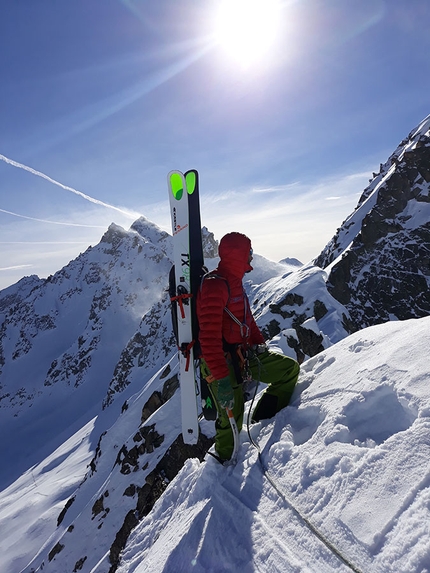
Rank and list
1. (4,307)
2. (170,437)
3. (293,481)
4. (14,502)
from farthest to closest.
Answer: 1. (4,307)
2. (14,502)
3. (170,437)
4. (293,481)

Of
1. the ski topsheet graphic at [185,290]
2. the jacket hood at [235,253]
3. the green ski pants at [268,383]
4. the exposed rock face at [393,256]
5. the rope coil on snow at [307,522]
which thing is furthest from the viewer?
the exposed rock face at [393,256]

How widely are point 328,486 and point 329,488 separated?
1.0 inches

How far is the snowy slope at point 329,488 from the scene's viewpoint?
223 centimetres

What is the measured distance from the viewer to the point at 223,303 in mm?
3943

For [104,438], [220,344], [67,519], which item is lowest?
[67,519]

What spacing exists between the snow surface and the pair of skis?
94 cm

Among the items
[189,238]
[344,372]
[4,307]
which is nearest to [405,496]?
[344,372]

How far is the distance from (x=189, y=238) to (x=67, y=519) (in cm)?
2937

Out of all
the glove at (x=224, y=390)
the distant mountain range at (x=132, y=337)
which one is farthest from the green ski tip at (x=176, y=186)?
the distant mountain range at (x=132, y=337)

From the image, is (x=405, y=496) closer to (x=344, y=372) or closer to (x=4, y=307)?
(x=344, y=372)

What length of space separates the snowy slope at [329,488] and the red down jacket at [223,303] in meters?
1.12

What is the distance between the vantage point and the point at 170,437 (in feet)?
54.7

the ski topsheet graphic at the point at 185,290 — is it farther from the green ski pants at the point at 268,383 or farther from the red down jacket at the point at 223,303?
Answer: the green ski pants at the point at 268,383

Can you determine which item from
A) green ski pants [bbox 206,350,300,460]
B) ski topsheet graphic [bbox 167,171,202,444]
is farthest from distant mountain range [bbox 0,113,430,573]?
green ski pants [bbox 206,350,300,460]
